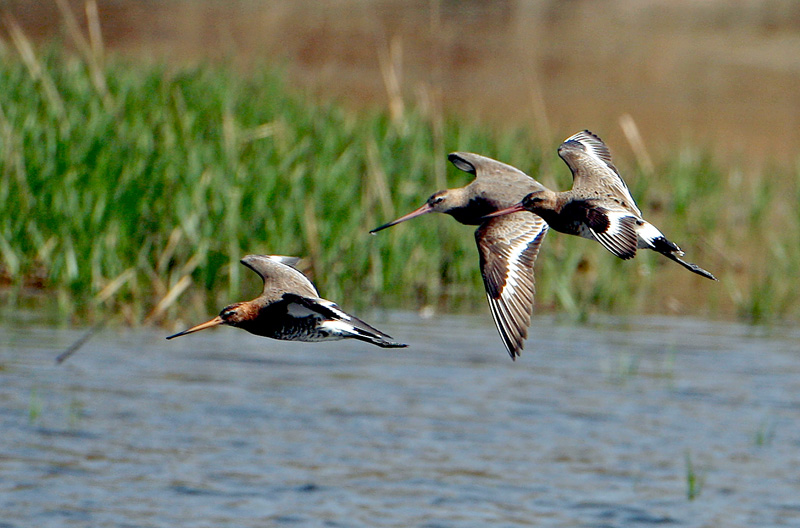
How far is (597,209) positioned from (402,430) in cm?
432

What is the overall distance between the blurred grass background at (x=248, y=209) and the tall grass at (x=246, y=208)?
2cm

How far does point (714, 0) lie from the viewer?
1949 inches

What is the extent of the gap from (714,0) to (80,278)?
41.7m

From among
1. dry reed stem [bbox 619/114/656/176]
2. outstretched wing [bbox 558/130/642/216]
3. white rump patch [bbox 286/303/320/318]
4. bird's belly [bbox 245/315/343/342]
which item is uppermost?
dry reed stem [bbox 619/114/656/176]

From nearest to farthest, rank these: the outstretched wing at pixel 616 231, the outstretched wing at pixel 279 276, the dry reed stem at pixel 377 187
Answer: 1. the outstretched wing at pixel 616 231
2. the outstretched wing at pixel 279 276
3. the dry reed stem at pixel 377 187

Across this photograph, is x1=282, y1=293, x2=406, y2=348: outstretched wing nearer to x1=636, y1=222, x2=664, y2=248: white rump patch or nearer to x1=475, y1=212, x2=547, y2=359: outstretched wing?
x1=475, y1=212, x2=547, y2=359: outstretched wing

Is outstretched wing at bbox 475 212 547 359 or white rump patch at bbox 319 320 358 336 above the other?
outstretched wing at bbox 475 212 547 359

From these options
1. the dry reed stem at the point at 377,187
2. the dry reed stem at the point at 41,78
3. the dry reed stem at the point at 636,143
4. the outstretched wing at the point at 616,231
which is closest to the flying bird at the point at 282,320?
the outstretched wing at the point at 616,231

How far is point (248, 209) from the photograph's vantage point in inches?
461

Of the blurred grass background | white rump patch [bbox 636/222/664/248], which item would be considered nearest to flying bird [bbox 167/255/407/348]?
white rump patch [bbox 636/222/664/248]

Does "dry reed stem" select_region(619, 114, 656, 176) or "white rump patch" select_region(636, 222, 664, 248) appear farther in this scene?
"dry reed stem" select_region(619, 114, 656, 176)

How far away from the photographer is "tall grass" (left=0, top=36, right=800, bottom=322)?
36.9ft

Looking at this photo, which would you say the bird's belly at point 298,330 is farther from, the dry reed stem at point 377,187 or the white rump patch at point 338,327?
the dry reed stem at point 377,187

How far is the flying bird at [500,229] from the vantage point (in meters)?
6.27
